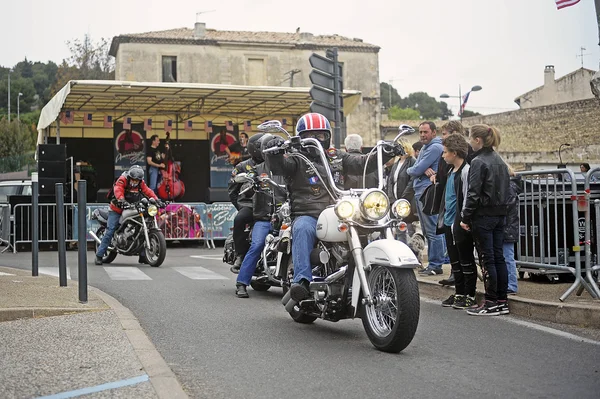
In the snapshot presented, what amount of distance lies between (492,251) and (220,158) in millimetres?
19178

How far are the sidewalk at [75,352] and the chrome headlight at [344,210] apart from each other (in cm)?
168

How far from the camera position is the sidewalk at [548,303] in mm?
7566

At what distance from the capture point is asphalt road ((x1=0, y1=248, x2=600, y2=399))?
505 cm

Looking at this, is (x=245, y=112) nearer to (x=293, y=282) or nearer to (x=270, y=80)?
(x=293, y=282)

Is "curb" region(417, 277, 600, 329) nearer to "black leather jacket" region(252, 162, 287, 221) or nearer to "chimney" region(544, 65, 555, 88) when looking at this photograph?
"black leather jacket" region(252, 162, 287, 221)

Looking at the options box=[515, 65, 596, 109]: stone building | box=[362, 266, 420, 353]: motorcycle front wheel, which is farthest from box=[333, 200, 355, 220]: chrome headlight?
box=[515, 65, 596, 109]: stone building

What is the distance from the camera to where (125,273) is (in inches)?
521

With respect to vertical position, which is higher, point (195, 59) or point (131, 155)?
point (195, 59)

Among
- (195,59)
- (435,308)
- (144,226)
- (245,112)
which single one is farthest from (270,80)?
(435,308)

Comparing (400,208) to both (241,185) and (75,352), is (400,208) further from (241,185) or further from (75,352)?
(241,185)

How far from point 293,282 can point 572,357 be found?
222 cm

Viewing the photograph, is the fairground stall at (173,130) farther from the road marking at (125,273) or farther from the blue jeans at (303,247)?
the blue jeans at (303,247)

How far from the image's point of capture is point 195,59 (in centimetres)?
6347

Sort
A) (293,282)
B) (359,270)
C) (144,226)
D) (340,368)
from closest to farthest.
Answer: (340,368)
(359,270)
(293,282)
(144,226)
